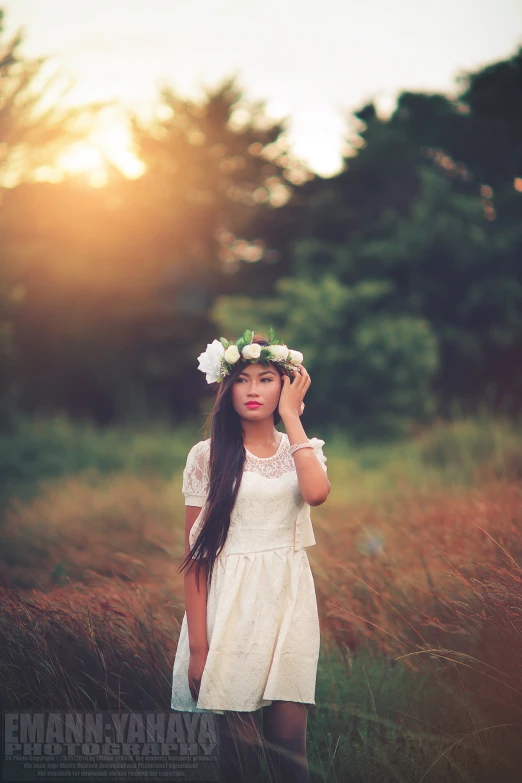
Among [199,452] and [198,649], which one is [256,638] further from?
[199,452]

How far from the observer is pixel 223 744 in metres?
2.91

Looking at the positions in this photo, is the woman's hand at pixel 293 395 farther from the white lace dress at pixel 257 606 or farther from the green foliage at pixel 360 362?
the green foliage at pixel 360 362

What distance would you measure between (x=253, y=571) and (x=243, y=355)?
33.9 inches

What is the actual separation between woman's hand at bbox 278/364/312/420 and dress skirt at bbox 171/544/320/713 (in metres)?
0.54

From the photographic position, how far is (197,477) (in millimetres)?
2971

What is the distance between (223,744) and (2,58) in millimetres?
7195

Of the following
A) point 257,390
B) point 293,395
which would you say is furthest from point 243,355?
point 293,395

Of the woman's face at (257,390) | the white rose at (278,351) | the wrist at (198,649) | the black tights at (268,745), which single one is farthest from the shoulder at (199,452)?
the black tights at (268,745)

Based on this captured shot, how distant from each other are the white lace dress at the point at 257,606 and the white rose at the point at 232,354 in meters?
0.39

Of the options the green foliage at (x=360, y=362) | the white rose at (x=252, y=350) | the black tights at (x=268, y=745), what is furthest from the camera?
the green foliage at (x=360, y=362)

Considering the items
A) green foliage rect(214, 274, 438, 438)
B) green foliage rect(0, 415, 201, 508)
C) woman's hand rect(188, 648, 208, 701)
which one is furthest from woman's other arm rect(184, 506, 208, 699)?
green foliage rect(214, 274, 438, 438)

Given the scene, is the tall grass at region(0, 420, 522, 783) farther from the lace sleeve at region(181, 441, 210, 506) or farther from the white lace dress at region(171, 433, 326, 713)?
the lace sleeve at region(181, 441, 210, 506)

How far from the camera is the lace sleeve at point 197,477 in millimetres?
2938

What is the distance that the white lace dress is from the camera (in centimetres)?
275
